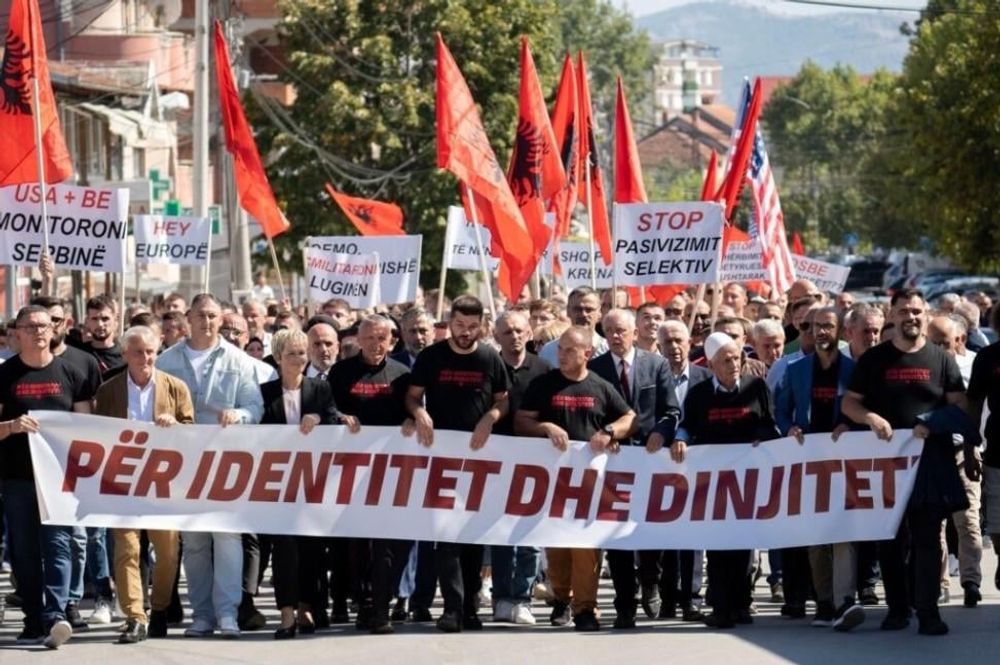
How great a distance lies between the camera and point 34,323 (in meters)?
11.6

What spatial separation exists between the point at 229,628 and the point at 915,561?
3.79m

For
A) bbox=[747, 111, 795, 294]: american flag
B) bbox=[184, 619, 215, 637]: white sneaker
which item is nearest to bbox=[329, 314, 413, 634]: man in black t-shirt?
bbox=[184, 619, 215, 637]: white sneaker

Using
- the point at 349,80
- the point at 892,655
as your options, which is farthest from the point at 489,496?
the point at 349,80

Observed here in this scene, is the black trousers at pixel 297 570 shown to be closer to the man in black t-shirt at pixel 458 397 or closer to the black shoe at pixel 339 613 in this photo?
the black shoe at pixel 339 613

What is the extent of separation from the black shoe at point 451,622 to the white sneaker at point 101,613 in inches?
79.8

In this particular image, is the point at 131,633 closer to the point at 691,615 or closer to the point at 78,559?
the point at 78,559

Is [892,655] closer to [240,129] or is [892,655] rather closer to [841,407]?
[841,407]

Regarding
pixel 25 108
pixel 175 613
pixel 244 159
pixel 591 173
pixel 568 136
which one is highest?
pixel 25 108

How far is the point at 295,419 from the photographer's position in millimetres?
12250

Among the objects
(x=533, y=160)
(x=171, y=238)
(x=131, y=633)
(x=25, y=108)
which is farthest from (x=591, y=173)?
(x=131, y=633)

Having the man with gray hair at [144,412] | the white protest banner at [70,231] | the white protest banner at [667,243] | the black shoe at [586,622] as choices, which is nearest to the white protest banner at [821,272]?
the white protest banner at [667,243]

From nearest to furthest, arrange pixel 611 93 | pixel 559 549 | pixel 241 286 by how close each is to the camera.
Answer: pixel 559 549, pixel 241 286, pixel 611 93

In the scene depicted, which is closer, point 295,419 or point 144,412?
point 144,412

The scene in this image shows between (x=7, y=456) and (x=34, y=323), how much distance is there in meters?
0.81
